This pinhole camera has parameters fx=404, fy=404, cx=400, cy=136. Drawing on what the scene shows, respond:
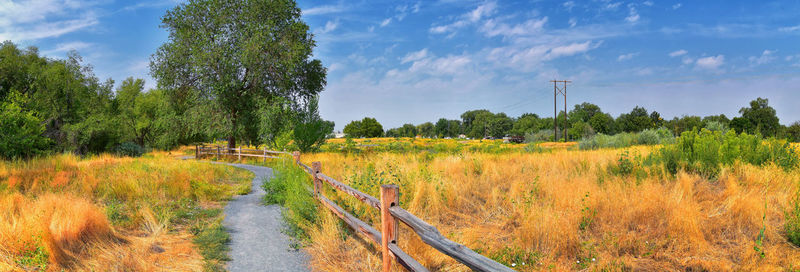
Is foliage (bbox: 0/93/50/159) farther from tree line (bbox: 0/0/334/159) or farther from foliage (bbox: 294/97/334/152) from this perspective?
foliage (bbox: 294/97/334/152)

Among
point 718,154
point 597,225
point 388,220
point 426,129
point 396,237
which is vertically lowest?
point 597,225

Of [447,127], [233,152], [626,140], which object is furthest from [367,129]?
[626,140]

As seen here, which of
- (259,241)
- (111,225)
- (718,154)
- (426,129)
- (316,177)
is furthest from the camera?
(426,129)

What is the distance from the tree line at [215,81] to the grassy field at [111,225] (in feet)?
49.2

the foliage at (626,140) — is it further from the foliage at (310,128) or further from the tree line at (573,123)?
the tree line at (573,123)

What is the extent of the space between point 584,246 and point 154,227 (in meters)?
7.34

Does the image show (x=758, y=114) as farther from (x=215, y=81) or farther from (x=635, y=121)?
(x=215, y=81)

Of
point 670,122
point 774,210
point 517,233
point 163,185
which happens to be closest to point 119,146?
point 163,185

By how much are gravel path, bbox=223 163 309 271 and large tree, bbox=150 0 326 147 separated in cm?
1912

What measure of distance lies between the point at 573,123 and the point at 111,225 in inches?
5432

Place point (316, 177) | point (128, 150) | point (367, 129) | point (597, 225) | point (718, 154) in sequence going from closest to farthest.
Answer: point (597, 225), point (316, 177), point (718, 154), point (128, 150), point (367, 129)

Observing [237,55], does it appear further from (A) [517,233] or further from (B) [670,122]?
(B) [670,122]

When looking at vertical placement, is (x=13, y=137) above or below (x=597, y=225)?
above

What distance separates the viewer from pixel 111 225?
704 cm
